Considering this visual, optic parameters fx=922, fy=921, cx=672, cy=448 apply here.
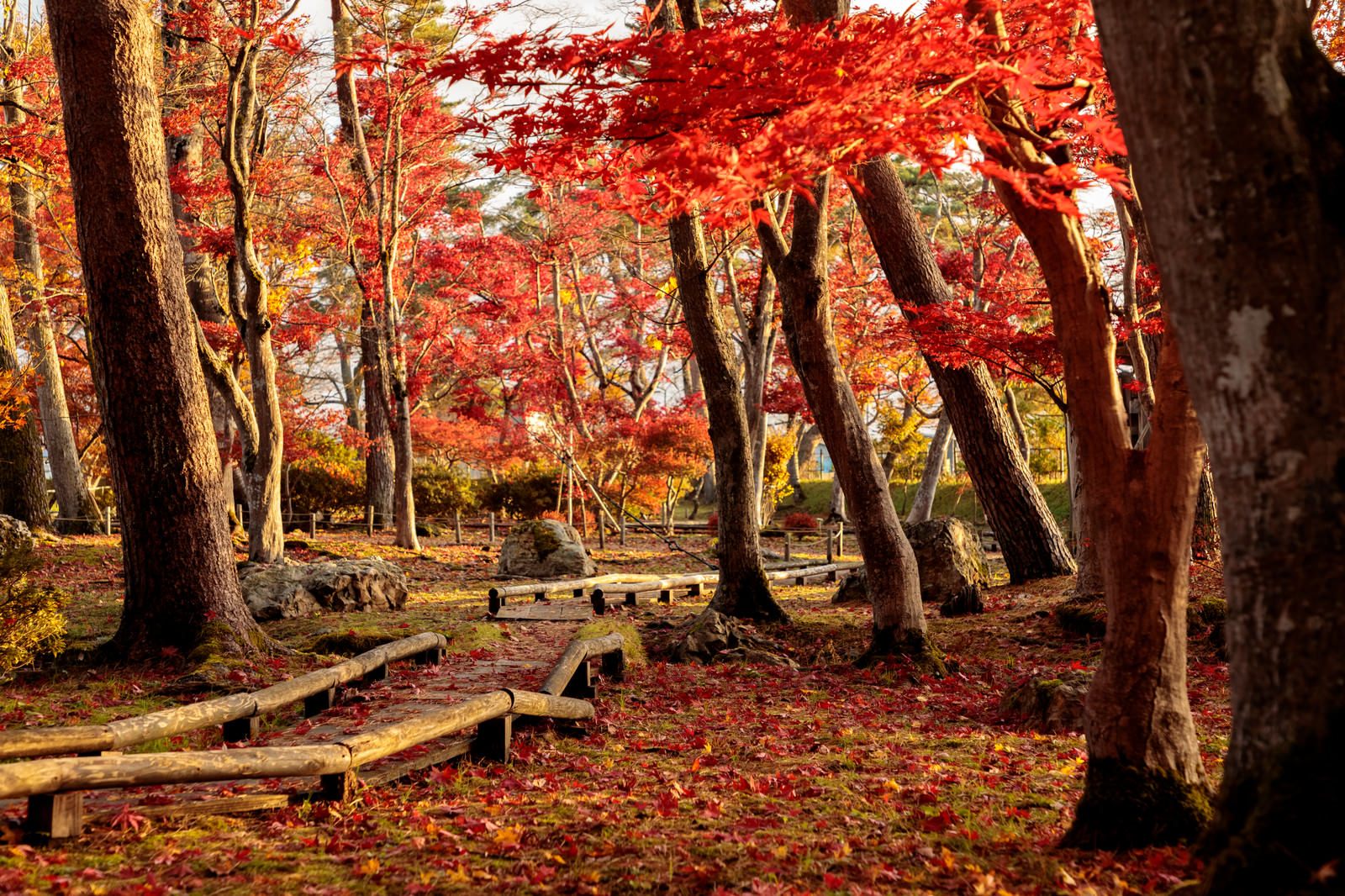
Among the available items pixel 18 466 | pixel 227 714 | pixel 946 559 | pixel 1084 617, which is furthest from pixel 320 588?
pixel 18 466

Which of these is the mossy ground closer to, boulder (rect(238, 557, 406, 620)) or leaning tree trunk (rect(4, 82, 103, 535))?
boulder (rect(238, 557, 406, 620))

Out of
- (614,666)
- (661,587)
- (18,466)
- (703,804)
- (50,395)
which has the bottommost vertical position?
(703,804)

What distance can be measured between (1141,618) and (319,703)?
5100 mm

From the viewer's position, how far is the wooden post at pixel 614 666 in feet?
25.6

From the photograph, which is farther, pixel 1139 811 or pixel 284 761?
pixel 284 761

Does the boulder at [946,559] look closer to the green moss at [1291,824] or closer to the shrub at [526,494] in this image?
the green moss at [1291,824]

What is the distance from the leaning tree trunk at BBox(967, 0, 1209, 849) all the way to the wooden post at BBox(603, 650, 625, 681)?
4700mm

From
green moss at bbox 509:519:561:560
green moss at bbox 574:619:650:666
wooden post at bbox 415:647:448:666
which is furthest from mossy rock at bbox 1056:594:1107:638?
green moss at bbox 509:519:561:560

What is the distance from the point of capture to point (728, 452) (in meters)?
9.76

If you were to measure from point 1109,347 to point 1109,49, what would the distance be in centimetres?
141

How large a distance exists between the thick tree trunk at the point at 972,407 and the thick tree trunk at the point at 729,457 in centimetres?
246

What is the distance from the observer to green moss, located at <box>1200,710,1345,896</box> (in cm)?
233

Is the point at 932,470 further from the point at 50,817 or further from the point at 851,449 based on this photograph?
the point at 50,817

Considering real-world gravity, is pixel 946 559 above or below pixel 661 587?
above
